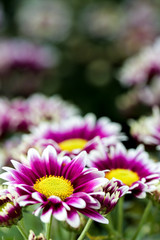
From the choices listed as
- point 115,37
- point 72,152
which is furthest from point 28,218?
point 115,37

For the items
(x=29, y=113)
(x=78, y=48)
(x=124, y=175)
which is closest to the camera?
(x=124, y=175)

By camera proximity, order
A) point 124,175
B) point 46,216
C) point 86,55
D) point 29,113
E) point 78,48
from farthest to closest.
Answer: point 78,48 < point 86,55 < point 29,113 < point 124,175 < point 46,216

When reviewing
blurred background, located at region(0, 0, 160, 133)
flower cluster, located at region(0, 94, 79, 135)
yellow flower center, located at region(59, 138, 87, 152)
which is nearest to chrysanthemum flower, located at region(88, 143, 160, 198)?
yellow flower center, located at region(59, 138, 87, 152)

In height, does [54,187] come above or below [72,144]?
below

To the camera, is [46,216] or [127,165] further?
[127,165]

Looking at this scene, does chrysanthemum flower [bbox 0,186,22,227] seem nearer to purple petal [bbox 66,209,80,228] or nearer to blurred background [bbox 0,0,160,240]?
purple petal [bbox 66,209,80,228]

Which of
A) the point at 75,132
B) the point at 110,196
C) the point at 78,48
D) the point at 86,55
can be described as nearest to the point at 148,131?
the point at 75,132

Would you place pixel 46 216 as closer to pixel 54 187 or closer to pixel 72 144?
pixel 54 187
